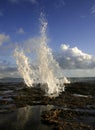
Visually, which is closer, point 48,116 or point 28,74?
point 48,116

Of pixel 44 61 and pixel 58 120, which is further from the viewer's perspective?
pixel 44 61

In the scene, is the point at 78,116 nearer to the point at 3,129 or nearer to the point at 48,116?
the point at 48,116

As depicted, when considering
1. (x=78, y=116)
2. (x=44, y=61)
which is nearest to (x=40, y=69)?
(x=44, y=61)

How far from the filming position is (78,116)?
25.4 meters

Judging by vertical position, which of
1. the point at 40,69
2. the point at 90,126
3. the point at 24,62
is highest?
the point at 24,62

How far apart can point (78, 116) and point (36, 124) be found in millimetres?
5559

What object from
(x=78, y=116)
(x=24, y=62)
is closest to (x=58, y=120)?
(x=78, y=116)

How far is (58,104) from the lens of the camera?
33812 mm

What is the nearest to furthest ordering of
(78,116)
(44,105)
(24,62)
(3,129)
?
(3,129), (78,116), (44,105), (24,62)

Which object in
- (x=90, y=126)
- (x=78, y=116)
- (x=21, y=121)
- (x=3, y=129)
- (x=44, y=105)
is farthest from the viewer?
(x=44, y=105)

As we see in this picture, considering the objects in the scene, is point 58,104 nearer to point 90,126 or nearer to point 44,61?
point 90,126

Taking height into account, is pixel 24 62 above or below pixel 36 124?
above

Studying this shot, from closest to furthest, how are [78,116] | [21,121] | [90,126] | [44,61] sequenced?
[90,126], [21,121], [78,116], [44,61]

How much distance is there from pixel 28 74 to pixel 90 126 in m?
49.0
